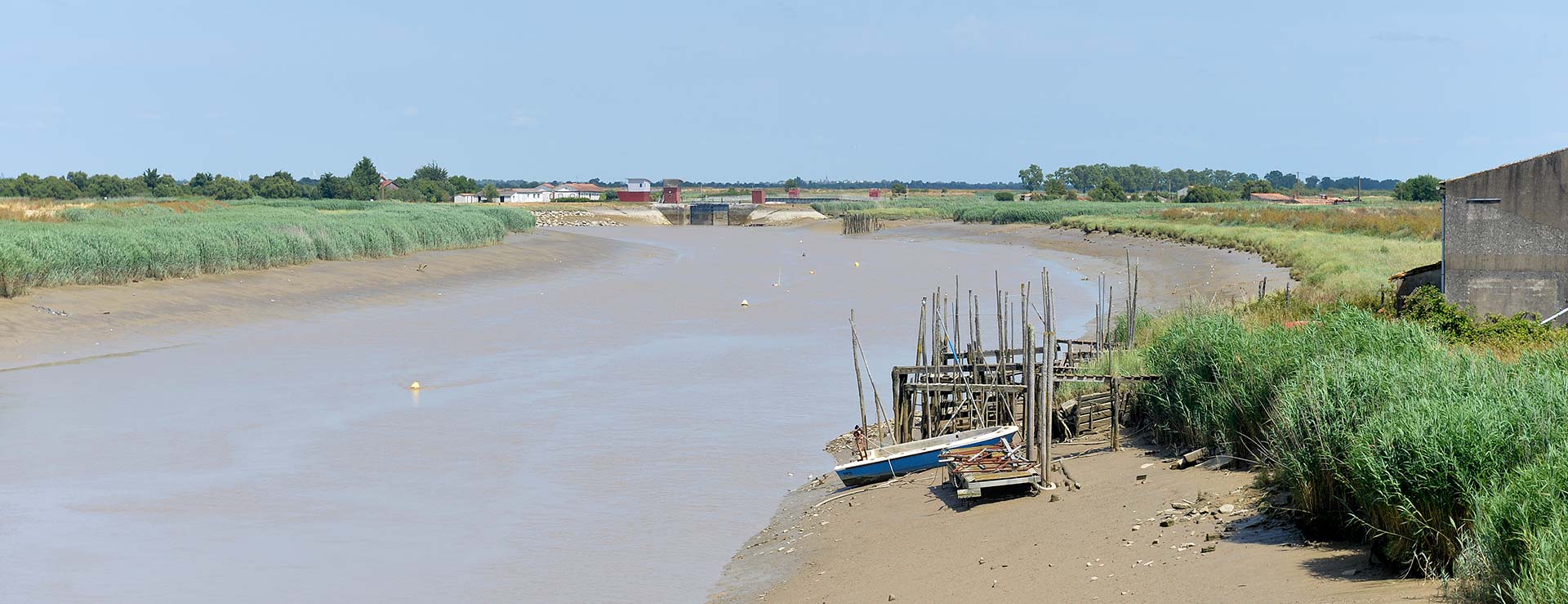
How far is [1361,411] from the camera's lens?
10812 millimetres

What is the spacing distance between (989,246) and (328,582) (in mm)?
74772

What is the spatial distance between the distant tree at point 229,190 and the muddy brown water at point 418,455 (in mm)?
99538

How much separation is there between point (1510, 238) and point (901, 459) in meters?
11.8

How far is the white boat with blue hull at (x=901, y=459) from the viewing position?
1560 centimetres

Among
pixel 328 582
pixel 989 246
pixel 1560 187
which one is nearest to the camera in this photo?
pixel 328 582

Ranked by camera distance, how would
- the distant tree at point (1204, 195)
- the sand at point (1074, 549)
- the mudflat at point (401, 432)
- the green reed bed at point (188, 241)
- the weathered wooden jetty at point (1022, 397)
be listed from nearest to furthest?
the sand at point (1074, 549)
the mudflat at point (401, 432)
the weathered wooden jetty at point (1022, 397)
the green reed bed at point (188, 241)
the distant tree at point (1204, 195)

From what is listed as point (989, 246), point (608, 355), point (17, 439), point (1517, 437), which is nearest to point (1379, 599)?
point (1517, 437)

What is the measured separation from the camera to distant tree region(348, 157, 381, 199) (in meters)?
143

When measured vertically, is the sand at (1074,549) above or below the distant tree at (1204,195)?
below

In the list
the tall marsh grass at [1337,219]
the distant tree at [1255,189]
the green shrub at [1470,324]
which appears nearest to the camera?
the green shrub at [1470,324]

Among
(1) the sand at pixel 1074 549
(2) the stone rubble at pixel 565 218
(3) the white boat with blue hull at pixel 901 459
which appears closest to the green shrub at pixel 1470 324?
(1) the sand at pixel 1074 549

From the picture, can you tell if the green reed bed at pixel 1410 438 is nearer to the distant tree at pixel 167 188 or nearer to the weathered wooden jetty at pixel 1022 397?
the weathered wooden jetty at pixel 1022 397

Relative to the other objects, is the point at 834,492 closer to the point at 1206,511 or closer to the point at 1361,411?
the point at 1206,511

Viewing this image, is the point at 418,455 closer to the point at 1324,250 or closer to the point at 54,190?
the point at 1324,250
